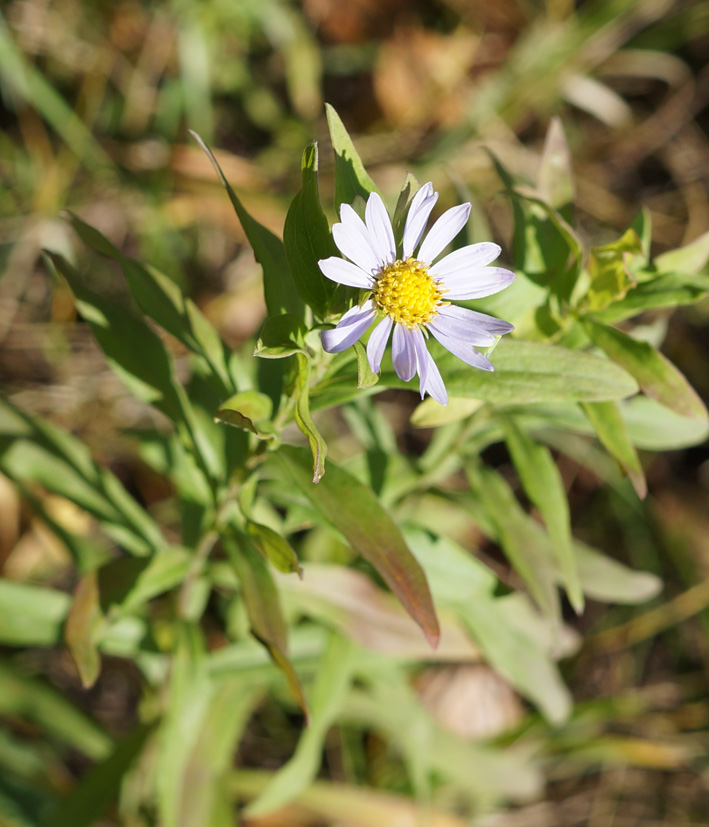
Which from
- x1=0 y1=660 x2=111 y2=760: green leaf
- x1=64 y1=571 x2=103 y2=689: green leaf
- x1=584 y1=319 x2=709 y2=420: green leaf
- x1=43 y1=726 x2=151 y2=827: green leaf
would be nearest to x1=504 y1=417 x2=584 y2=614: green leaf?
x1=584 y1=319 x2=709 y2=420: green leaf

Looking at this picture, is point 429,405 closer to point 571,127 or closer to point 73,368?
point 73,368

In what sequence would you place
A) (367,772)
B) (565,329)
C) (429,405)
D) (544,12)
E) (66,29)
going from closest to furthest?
1. (429,405)
2. (565,329)
3. (367,772)
4. (66,29)
5. (544,12)

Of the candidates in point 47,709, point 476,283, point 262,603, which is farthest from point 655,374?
point 47,709

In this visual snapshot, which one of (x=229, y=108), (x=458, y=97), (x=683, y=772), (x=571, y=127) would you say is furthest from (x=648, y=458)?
(x=229, y=108)

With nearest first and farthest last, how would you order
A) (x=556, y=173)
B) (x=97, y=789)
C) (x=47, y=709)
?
(x=556, y=173) → (x=97, y=789) → (x=47, y=709)

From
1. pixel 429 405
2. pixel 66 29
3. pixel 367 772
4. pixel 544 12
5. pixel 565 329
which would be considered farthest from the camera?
pixel 544 12

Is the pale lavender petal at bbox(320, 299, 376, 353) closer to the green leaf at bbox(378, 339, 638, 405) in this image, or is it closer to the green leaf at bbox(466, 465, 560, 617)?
the green leaf at bbox(378, 339, 638, 405)

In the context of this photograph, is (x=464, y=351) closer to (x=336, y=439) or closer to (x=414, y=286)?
(x=414, y=286)
